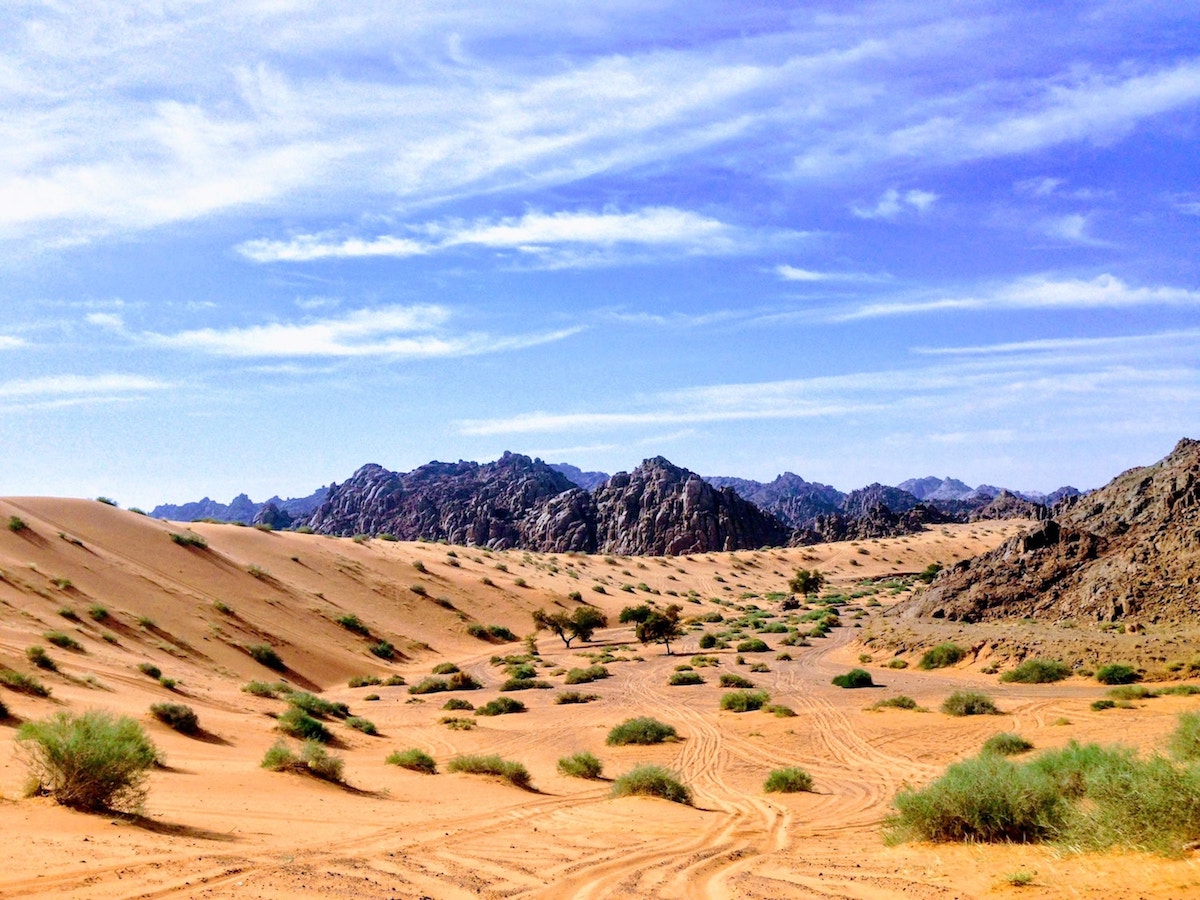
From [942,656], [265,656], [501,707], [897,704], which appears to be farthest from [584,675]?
[942,656]

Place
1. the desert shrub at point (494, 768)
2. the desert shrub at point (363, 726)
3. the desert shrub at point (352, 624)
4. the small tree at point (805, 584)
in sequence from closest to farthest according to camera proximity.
Answer: the desert shrub at point (494, 768)
the desert shrub at point (363, 726)
the desert shrub at point (352, 624)
the small tree at point (805, 584)

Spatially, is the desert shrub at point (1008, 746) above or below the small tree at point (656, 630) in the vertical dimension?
above

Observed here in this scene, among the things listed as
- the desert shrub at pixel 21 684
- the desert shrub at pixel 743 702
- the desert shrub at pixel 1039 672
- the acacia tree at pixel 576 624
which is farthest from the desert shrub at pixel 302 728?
the acacia tree at pixel 576 624

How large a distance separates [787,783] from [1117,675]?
18443mm

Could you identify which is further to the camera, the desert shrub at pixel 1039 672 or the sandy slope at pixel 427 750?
the desert shrub at pixel 1039 672

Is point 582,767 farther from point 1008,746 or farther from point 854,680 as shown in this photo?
point 854,680

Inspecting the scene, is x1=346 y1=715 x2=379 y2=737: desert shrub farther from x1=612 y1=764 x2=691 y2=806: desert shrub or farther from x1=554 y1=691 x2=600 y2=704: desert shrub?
x1=612 y1=764 x2=691 y2=806: desert shrub

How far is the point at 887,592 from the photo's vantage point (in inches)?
3167

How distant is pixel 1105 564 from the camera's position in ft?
128

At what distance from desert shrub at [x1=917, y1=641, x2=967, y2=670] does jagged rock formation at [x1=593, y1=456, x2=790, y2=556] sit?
83.5 m

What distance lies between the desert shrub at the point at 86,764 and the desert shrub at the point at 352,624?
35.6 m

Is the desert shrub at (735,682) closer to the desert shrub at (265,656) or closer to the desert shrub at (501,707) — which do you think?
the desert shrub at (501,707)

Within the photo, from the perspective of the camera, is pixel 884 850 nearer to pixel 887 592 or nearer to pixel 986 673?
pixel 986 673

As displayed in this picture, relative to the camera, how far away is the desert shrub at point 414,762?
1861 centimetres
